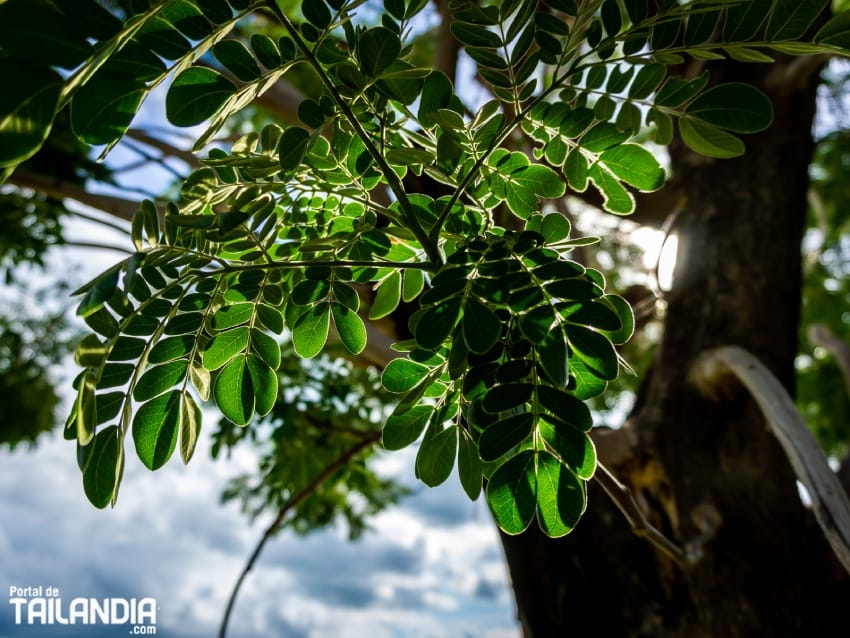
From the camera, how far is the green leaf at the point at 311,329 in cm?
93

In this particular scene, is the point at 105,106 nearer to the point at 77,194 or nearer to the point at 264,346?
the point at 264,346

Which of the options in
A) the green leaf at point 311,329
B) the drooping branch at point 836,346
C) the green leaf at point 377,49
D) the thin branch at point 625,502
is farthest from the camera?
the drooping branch at point 836,346

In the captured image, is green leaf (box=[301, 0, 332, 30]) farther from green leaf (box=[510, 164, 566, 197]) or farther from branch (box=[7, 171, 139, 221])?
branch (box=[7, 171, 139, 221])

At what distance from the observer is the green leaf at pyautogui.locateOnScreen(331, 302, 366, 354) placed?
930mm

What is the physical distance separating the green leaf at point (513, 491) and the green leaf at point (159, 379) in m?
0.40

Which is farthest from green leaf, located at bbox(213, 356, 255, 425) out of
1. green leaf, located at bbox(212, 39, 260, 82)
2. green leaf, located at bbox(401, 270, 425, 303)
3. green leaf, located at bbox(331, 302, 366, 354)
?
green leaf, located at bbox(212, 39, 260, 82)

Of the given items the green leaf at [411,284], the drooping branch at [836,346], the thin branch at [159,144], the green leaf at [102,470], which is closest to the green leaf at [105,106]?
the green leaf at [102,470]

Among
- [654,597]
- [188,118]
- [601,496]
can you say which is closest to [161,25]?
[188,118]

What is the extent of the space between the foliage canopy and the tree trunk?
102cm

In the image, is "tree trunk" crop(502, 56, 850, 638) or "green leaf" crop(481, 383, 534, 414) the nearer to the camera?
"green leaf" crop(481, 383, 534, 414)

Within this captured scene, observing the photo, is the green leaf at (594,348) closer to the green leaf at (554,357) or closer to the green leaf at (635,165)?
the green leaf at (554,357)

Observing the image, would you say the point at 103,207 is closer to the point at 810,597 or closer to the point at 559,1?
the point at 559,1

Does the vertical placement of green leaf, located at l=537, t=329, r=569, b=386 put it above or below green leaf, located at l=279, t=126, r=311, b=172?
below

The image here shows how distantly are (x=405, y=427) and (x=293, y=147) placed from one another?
0.36m
